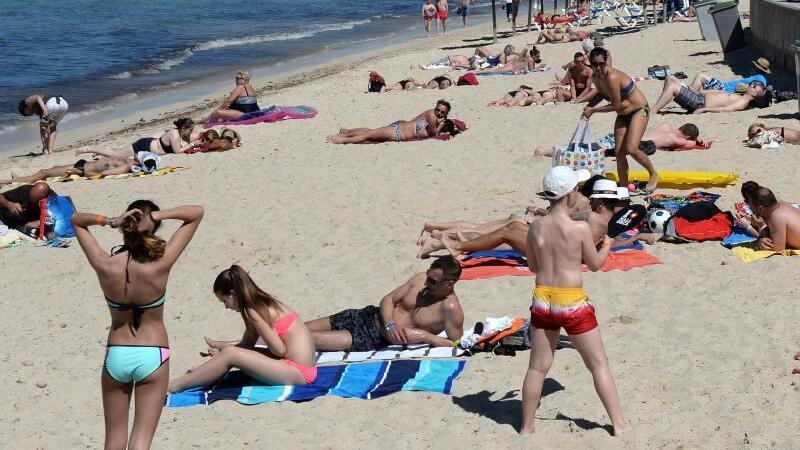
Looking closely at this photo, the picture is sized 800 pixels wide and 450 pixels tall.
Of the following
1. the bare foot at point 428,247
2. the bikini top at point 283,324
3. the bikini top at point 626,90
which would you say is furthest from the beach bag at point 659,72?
the bikini top at point 283,324

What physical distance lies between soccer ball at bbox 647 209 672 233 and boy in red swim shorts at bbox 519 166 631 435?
148 inches

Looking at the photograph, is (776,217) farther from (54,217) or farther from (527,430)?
(54,217)

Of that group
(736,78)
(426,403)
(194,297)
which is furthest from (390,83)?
(426,403)

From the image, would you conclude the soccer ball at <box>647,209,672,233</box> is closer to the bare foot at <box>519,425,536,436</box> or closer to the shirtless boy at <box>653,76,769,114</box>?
the bare foot at <box>519,425,536,436</box>

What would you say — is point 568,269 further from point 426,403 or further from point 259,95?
point 259,95

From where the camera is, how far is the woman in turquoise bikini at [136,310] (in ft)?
14.8

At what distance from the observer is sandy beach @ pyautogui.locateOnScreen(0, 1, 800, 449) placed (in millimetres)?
Result: 5707

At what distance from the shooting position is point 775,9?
17.1 m

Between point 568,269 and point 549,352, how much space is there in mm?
415

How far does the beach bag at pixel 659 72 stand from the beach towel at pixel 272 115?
5.19 meters

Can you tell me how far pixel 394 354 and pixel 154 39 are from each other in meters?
27.3

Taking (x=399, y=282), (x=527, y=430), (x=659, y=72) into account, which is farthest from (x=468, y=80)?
(x=527, y=430)

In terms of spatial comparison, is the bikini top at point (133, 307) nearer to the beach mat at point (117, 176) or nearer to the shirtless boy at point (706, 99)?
the beach mat at point (117, 176)

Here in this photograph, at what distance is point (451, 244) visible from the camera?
882 cm
